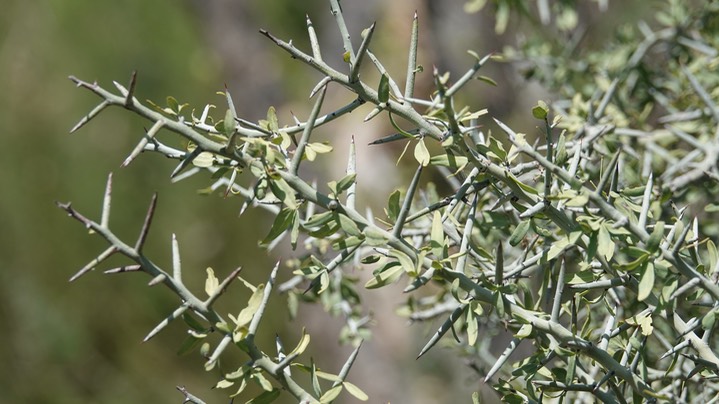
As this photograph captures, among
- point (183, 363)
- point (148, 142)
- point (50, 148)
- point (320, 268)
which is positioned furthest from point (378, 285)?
point (50, 148)

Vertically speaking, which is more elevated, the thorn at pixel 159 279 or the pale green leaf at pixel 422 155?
the pale green leaf at pixel 422 155

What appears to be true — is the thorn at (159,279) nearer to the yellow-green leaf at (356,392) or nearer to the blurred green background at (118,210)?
the yellow-green leaf at (356,392)

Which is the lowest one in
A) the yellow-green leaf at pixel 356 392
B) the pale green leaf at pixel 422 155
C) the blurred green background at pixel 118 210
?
the blurred green background at pixel 118 210

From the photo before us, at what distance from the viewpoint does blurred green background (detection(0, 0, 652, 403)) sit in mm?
2795

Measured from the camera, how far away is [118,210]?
282cm

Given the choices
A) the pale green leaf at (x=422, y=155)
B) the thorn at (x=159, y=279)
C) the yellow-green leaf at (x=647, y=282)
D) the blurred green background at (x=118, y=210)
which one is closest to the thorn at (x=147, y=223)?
the thorn at (x=159, y=279)

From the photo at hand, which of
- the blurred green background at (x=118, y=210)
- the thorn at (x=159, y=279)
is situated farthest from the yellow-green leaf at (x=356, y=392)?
the blurred green background at (x=118, y=210)

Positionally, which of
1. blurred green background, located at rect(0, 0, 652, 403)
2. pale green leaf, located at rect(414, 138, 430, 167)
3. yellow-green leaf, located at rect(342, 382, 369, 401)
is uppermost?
pale green leaf, located at rect(414, 138, 430, 167)

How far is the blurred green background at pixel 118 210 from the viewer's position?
9.17 ft

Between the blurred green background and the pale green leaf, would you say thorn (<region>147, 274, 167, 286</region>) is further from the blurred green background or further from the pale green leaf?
the blurred green background

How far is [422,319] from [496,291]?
33 centimetres

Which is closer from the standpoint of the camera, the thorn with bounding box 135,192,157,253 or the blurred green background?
the thorn with bounding box 135,192,157,253

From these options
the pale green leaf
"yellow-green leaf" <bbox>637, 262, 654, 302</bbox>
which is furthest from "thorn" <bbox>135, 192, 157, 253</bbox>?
"yellow-green leaf" <bbox>637, 262, 654, 302</bbox>

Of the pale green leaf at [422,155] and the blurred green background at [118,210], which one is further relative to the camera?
the blurred green background at [118,210]
